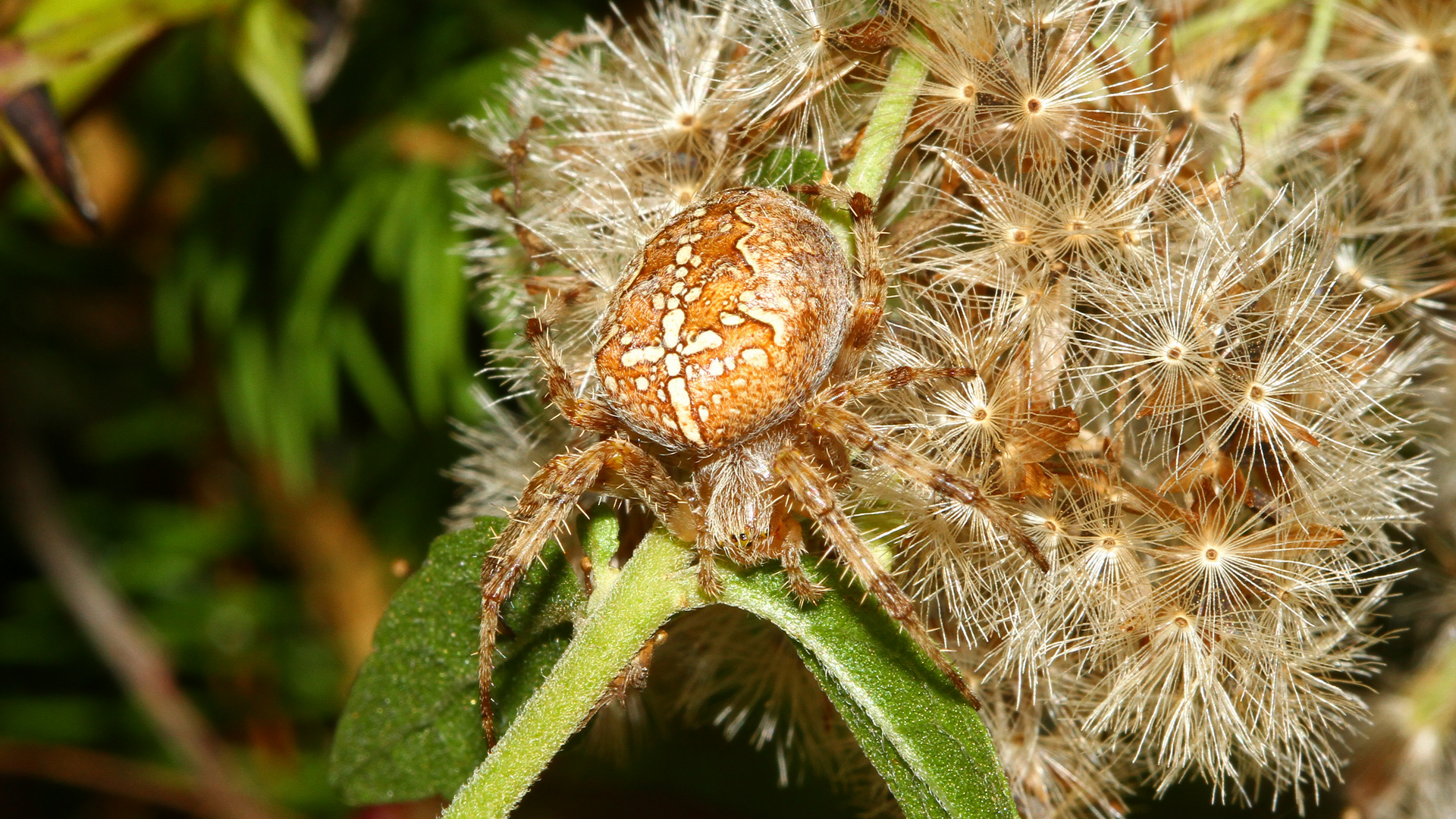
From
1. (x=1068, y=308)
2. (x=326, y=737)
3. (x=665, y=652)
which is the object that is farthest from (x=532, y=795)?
(x=1068, y=308)

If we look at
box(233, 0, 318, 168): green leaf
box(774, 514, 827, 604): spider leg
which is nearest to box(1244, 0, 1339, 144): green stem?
box(774, 514, 827, 604): spider leg

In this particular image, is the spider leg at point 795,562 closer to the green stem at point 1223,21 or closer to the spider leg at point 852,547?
the spider leg at point 852,547

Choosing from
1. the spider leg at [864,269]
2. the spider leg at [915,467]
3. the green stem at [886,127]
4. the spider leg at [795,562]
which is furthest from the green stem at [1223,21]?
the spider leg at [795,562]

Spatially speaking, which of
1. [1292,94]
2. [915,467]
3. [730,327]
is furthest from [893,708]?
[1292,94]

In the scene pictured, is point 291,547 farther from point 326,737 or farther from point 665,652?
point 665,652

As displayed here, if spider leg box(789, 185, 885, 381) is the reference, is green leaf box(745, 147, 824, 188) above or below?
above

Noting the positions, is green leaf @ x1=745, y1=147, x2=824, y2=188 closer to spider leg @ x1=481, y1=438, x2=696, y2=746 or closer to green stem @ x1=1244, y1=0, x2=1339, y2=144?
spider leg @ x1=481, y1=438, x2=696, y2=746
